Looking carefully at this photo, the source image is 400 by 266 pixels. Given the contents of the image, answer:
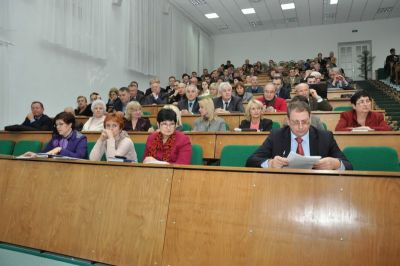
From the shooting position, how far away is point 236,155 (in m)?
2.48

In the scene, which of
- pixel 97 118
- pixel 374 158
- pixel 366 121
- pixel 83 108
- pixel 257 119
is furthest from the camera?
pixel 83 108

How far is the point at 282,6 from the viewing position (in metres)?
10.7

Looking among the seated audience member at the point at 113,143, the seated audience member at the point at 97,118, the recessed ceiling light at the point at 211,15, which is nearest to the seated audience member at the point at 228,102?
the seated audience member at the point at 97,118

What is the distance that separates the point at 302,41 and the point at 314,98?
1019cm

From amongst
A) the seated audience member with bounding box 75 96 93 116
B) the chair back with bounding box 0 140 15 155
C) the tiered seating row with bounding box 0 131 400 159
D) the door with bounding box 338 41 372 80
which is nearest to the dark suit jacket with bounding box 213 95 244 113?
the tiered seating row with bounding box 0 131 400 159

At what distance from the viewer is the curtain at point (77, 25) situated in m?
5.82

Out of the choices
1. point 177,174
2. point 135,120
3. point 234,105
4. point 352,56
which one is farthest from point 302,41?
point 177,174

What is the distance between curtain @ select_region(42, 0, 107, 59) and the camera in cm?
582

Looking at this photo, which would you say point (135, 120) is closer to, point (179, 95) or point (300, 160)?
point (179, 95)

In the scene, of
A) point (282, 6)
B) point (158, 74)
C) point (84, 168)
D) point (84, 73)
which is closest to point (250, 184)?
point (84, 168)

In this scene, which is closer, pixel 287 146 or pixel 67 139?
pixel 287 146

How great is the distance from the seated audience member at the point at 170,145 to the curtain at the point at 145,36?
19.6 ft

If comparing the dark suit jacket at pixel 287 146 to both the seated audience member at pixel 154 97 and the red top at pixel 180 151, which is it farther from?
the seated audience member at pixel 154 97

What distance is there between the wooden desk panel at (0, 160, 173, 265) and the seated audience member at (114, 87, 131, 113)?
3.67 m
